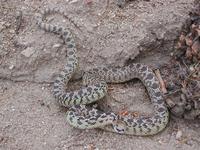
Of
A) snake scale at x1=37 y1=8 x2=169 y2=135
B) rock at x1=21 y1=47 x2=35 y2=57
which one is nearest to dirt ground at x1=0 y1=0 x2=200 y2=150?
rock at x1=21 y1=47 x2=35 y2=57

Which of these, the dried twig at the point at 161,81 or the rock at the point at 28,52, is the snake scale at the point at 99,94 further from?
the rock at the point at 28,52

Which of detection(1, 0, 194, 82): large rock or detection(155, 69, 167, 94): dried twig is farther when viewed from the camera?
detection(1, 0, 194, 82): large rock

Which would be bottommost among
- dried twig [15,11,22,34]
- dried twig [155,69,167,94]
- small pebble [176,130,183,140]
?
small pebble [176,130,183,140]

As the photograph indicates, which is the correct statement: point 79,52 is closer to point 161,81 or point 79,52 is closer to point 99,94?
point 99,94

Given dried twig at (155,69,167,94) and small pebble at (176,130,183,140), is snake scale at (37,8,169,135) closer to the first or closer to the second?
dried twig at (155,69,167,94)

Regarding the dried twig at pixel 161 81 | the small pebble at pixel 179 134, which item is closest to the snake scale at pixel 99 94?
the dried twig at pixel 161 81
